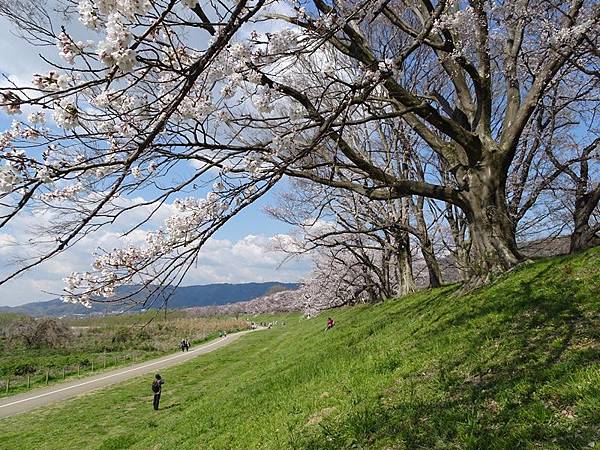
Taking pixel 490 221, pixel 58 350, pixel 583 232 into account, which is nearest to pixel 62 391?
pixel 490 221

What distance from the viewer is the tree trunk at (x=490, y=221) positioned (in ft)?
28.7

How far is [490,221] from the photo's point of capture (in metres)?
8.76

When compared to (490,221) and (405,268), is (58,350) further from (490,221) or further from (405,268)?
(490,221)

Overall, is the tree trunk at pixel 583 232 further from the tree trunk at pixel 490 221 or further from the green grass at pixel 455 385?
the green grass at pixel 455 385

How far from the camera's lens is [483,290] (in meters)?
8.76

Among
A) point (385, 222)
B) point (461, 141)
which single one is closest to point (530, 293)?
point (461, 141)

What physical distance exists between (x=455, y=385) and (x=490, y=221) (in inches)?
188

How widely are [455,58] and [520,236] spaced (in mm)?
13158

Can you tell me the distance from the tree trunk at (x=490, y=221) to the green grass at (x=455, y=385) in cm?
59

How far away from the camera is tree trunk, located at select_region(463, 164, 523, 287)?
875cm

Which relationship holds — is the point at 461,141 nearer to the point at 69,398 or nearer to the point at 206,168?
the point at 206,168

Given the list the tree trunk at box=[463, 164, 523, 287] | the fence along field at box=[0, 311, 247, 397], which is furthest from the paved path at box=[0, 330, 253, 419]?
the tree trunk at box=[463, 164, 523, 287]

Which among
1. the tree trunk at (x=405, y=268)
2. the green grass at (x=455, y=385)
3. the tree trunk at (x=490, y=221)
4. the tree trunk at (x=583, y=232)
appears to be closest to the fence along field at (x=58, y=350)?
the tree trunk at (x=405, y=268)

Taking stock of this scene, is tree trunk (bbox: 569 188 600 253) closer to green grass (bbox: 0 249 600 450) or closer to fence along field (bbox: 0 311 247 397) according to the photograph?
green grass (bbox: 0 249 600 450)
